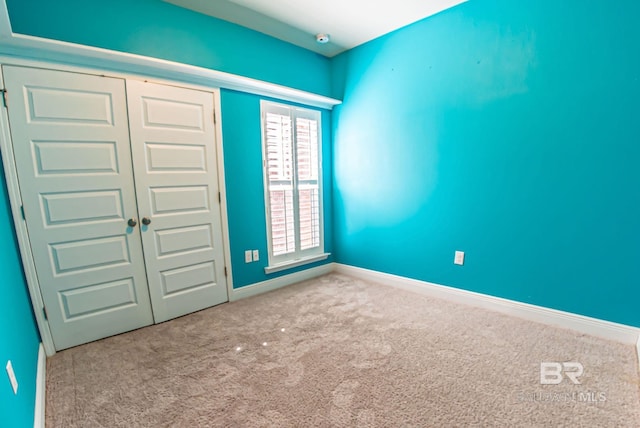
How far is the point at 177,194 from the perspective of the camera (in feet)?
8.16

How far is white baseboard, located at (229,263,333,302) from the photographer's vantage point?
9.62ft

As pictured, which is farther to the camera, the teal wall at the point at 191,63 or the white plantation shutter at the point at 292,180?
the white plantation shutter at the point at 292,180

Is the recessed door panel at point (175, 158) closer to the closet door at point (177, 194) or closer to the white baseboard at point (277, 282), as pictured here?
the closet door at point (177, 194)

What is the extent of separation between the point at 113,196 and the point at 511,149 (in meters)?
3.31

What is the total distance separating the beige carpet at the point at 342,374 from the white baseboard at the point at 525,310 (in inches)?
3.5

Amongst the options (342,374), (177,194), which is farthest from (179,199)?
(342,374)

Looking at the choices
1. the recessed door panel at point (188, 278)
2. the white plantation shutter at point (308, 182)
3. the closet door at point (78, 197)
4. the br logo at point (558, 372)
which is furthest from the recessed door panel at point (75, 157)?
the br logo at point (558, 372)

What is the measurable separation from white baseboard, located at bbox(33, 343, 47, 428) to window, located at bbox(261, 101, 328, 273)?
1.83 meters

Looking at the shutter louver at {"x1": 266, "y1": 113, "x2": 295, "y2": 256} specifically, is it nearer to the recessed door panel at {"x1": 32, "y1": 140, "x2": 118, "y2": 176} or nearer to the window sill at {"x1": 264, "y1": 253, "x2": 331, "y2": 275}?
the window sill at {"x1": 264, "y1": 253, "x2": 331, "y2": 275}

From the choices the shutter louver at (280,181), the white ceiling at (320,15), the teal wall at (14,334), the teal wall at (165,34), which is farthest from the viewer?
the shutter louver at (280,181)

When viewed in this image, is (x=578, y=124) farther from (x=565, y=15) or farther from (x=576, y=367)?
(x=576, y=367)

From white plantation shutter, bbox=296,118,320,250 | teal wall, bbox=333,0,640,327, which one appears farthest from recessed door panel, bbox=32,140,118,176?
teal wall, bbox=333,0,640,327

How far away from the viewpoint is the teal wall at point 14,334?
1.08 metres

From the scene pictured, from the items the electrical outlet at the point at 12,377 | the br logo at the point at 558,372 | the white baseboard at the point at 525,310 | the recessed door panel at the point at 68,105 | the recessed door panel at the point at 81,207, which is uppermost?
the recessed door panel at the point at 68,105
